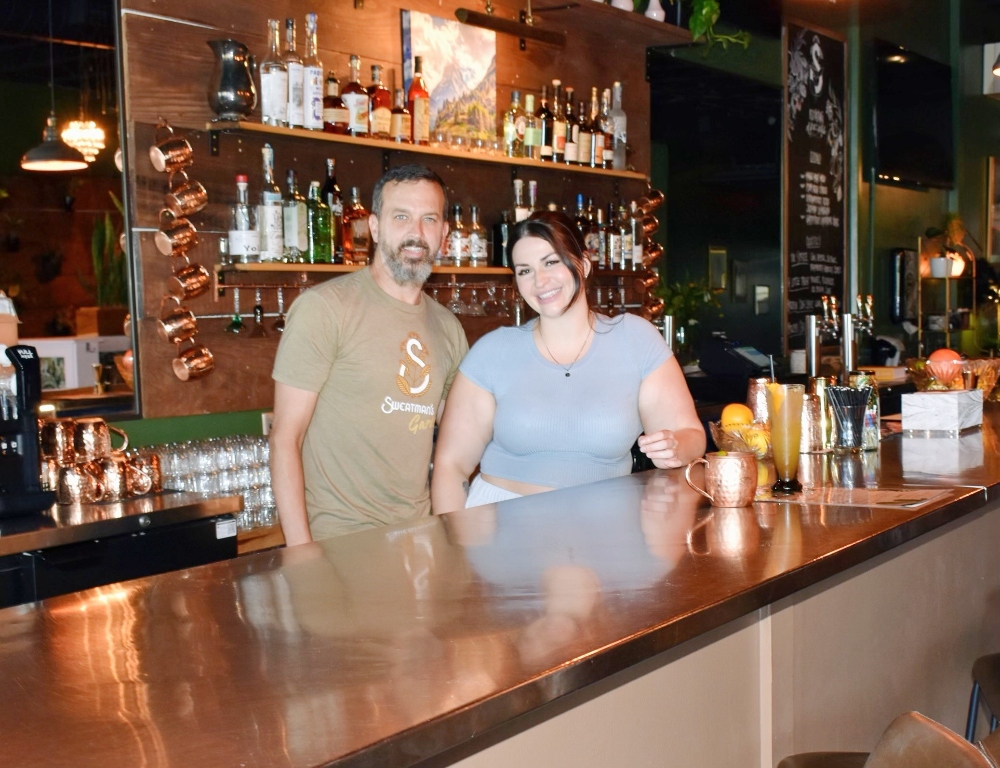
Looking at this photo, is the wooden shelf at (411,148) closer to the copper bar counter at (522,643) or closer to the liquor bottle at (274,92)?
the liquor bottle at (274,92)

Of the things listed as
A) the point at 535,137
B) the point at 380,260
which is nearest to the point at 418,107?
the point at 535,137

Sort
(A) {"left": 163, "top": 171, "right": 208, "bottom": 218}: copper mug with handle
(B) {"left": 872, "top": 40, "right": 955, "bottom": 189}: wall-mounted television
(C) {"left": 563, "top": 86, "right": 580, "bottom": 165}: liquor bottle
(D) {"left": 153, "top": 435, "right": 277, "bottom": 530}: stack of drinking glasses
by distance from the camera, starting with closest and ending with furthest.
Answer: (D) {"left": 153, "top": 435, "right": 277, "bottom": 530}: stack of drinking glasses < (A) {"left": 163, "top": 171, "right": 208, "bottom": 218}: copper mug with handle < (C) {"left": 563, "top": 86, "right": 580, "bottom": 165}: liquor bottle < (B) {"left": 872, "top": 40, "right": 955, "bottom": 189}: wall-mounted television

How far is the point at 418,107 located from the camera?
13.2ft

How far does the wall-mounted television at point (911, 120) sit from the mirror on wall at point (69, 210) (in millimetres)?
5446

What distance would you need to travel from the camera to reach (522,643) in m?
1.20

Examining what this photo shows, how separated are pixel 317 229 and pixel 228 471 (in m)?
0.82

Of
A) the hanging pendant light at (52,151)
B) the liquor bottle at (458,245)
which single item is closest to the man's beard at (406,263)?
the hanging pendant light at (52,151)

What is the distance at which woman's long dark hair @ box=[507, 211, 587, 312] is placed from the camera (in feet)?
8.48

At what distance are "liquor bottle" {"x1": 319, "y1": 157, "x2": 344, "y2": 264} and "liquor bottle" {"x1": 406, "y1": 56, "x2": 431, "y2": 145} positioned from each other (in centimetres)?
34

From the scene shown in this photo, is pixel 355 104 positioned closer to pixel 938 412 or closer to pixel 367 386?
pixel 367 386

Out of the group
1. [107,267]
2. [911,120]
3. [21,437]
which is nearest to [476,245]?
[107,267]

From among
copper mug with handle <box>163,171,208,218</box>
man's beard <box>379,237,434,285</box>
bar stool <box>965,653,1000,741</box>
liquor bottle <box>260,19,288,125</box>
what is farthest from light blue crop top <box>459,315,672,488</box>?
liquor bottle <box>260,19,288,125</box>

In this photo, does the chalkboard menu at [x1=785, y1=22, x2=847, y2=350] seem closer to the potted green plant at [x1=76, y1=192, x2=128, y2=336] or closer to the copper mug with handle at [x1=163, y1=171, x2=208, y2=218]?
the copper mug with handle at [x1=163, y1=171, x2=208, y2=218]

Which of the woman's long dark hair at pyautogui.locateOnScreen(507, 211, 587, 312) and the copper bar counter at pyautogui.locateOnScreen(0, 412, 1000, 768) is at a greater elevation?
the woman's long dark hair at pyautogui.locateOnScreen(507, 211, 587, 312)
